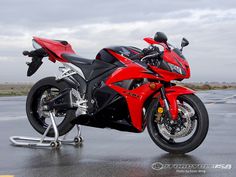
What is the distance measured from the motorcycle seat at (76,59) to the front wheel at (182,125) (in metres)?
1.24

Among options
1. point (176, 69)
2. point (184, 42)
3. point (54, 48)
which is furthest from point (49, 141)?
point (184, 42)

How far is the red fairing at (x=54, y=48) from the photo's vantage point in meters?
6.70

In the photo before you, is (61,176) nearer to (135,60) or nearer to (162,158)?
(162,158)

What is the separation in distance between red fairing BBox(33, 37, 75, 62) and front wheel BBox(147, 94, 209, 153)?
72.3 inches

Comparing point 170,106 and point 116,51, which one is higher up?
point 116,51

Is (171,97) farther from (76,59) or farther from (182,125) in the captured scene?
(76,59)

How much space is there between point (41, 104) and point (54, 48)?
3.05 ft

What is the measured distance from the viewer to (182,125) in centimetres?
557

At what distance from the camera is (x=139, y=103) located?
225 inches

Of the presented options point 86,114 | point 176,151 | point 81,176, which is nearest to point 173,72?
point 176,151

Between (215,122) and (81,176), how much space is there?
605 cm

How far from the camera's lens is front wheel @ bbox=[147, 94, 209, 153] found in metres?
5.48

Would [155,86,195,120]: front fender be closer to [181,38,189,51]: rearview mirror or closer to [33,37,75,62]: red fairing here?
[181,38,189,51]: rearview mirror

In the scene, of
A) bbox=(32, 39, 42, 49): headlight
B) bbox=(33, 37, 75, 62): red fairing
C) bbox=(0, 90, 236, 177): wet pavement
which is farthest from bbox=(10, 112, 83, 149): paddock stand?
bbox=(32, 39, 42, 49): headlight
